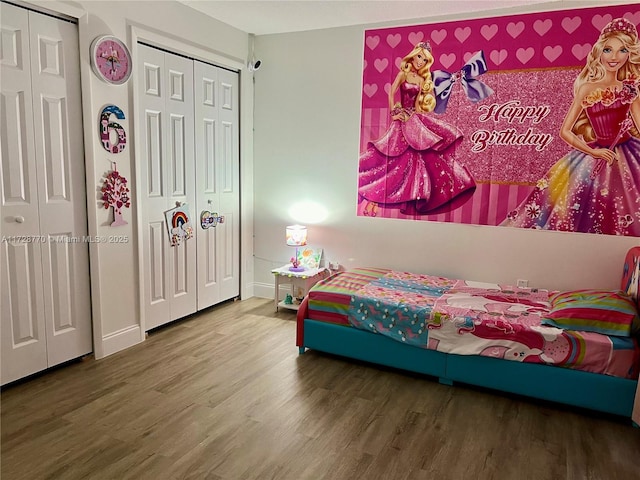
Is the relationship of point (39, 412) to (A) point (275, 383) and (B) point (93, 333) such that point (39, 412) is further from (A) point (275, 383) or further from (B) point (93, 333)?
(A) point (275, 383)

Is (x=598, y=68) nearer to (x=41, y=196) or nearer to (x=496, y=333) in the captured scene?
(x=496, y=333)

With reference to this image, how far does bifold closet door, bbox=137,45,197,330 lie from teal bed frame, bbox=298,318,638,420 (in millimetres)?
1266

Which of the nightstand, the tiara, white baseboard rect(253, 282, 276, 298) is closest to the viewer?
the tiara

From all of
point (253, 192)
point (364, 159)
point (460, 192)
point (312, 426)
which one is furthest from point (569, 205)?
point (253, 192)

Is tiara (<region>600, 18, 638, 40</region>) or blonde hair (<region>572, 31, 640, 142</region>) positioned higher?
tiara (<region>600, 18, 638, 40</region>)

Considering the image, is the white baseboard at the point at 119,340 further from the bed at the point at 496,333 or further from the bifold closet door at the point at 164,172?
the bed at the point at 496,333

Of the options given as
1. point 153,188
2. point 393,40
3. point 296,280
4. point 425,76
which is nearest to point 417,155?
point 425,76

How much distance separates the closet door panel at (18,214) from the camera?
270cm

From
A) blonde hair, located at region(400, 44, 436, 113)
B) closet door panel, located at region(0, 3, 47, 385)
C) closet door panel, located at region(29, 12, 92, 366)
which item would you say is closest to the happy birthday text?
blonde hair, located at region(400, 44, 436, 113)

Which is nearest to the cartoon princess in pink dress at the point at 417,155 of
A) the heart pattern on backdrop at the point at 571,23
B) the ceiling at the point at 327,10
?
the ceiling at the point at 327,10

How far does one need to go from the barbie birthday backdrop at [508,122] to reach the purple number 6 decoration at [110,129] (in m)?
2.05

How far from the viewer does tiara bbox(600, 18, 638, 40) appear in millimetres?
3324

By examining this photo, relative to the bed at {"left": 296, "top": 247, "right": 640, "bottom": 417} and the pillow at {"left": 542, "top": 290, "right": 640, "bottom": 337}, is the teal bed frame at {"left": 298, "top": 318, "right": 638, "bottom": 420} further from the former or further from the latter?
the pillow at {"left": 542, "top": 290, "right": 640, "bottom": 337}

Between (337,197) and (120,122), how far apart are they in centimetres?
201
